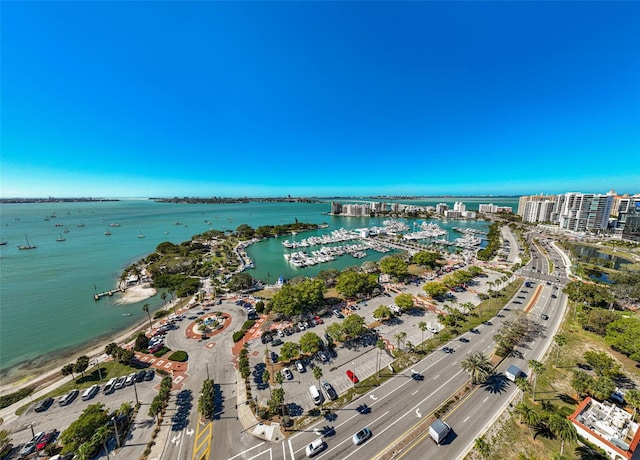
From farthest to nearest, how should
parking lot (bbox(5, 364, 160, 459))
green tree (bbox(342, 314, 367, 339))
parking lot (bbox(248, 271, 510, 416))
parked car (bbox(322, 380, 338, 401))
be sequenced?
green tree (bbox(342, 314, 367, 339)) → parking lot (bbox(248, 271, 510, 416)) → parked car (bbox(322, 380, 338, 401)) → parking lot (bbox(5, 364, 160, 459))

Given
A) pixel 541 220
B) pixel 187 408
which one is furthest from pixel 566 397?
pixel 541 220

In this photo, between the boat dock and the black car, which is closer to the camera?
the black car

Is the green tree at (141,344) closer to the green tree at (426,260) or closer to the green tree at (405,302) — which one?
the green tree at (405,302)

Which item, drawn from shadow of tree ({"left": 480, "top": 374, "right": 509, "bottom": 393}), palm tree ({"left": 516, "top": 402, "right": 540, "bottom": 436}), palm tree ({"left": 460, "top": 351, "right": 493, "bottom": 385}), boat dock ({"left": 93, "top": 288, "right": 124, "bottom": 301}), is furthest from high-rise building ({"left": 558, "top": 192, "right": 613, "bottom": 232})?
boat dock ({"left": 93, "top": 288, "right": 124, "bottom": 301})

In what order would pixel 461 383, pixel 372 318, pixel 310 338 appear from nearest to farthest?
1. pixel 461 383
2. pixel 310 338
3. pixel 372 318

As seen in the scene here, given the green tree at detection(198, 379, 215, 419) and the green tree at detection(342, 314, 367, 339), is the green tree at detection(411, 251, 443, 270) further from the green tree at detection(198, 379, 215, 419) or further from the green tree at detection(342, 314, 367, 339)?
the green tree at detection(198, 379, 215, 419)

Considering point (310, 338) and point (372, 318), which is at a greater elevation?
point (310, 338)

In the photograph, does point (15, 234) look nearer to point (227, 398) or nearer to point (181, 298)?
point (181, 298)
